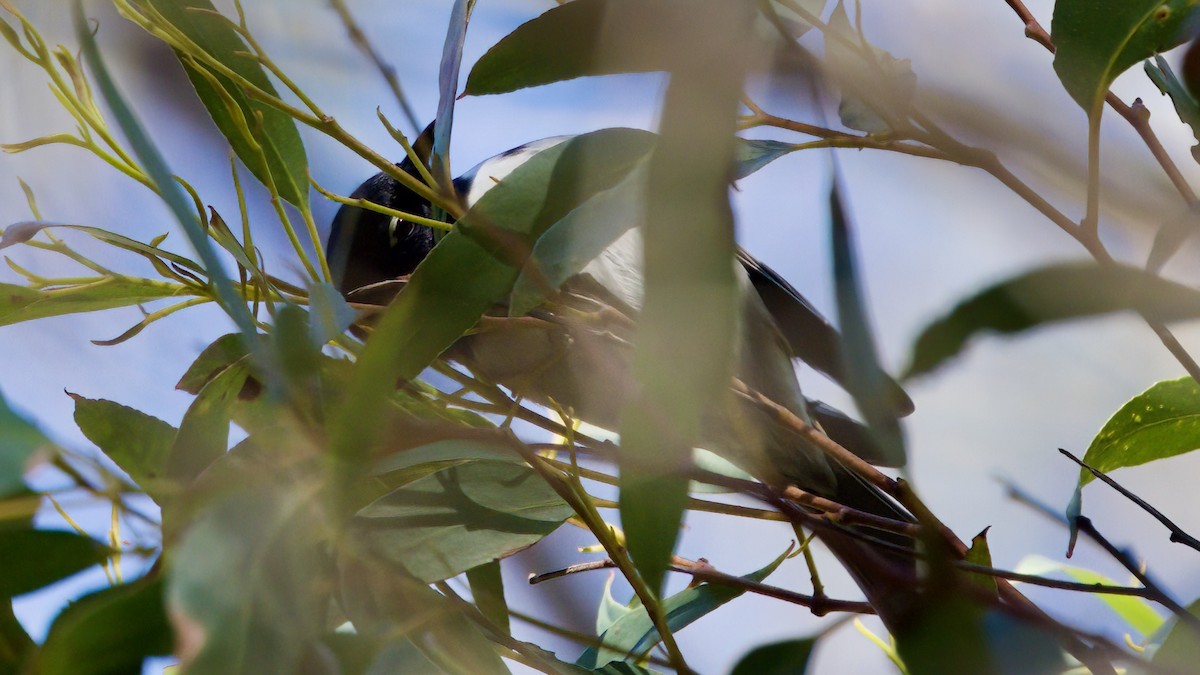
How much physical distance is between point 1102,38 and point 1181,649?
0.40m

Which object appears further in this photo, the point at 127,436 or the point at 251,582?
the point at 127,436

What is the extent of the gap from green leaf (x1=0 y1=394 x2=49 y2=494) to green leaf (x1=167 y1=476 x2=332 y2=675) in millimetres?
69

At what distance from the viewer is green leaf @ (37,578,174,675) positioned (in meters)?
0.42

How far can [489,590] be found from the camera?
2.76 ft

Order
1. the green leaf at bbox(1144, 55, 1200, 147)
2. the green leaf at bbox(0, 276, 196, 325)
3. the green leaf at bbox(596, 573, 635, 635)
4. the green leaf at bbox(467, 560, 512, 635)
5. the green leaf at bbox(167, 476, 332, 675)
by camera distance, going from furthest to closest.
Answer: the green leaf at bbox(596, 573, 635, 635), the green leaf at bbox(467, 560, 512, 635), the green leaf at bbox(0, 276, 196, 325), the green leaf at bbox(1144, 55, 1200, 147), the green leaf at bbox(167, 476, 332, 675)

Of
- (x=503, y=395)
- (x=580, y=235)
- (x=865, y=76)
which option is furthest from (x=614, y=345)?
(x=865, y=76)

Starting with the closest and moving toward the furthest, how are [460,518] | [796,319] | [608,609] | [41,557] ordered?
[41,557] → [460,518] → [608,609] → [796,319]

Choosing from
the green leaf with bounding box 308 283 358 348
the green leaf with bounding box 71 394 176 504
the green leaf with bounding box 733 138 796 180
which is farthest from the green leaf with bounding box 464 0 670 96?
the green leaf with bounding box 71 394 176 504

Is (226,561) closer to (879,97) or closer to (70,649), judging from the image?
(70,649)

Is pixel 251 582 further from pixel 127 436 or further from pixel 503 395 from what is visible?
pixel 503 395

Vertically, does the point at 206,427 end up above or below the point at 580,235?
below

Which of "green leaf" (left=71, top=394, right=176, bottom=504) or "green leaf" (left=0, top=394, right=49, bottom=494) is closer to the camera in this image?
"green leaf" (left=0, top=394, right=49, bottom=494)

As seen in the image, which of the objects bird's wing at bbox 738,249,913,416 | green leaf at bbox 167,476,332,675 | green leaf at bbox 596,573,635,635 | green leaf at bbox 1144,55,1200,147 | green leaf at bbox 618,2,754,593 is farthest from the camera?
bird's wing at bbox 738,249,913,416

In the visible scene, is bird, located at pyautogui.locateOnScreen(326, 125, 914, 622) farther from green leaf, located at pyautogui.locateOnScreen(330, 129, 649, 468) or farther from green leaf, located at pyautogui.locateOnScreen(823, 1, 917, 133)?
green leaf, located at pyautogui.locateOnScreen(823, 1, 917, 133)
